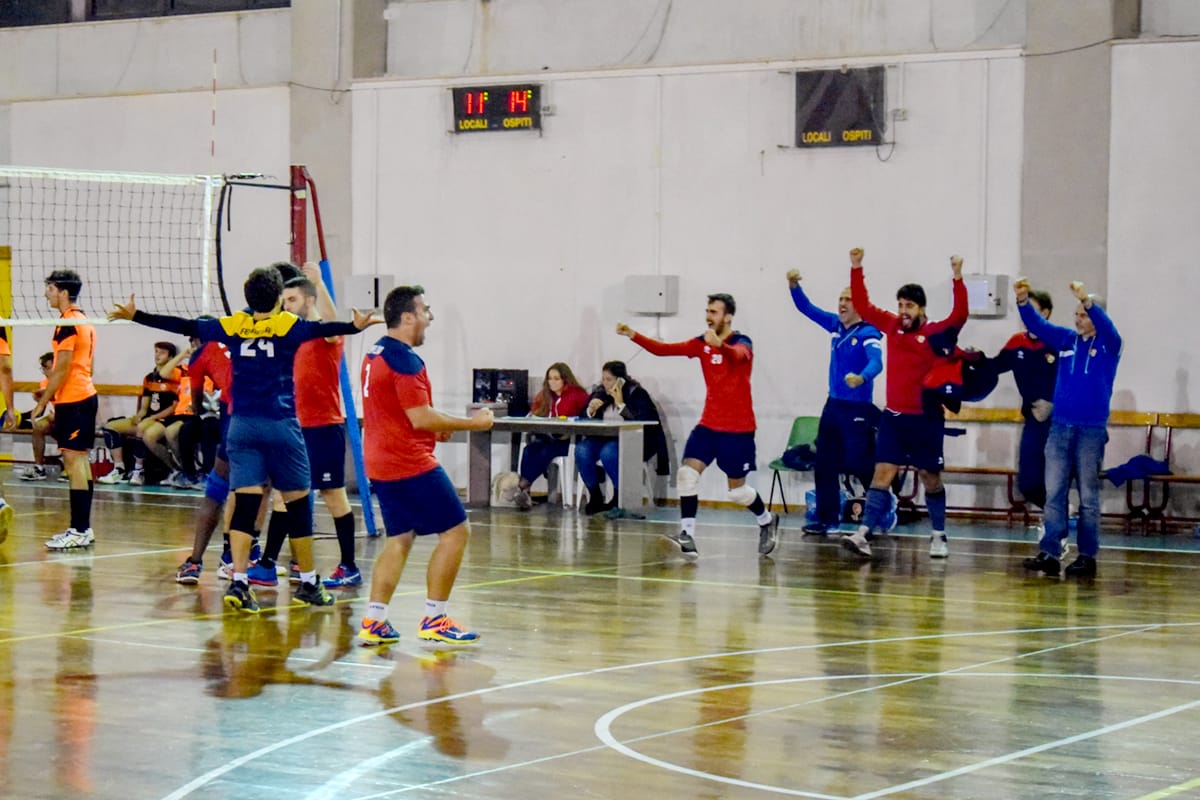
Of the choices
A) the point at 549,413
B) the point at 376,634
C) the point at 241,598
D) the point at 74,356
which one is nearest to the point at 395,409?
the point at 376,634

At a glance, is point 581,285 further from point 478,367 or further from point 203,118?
point 203,118

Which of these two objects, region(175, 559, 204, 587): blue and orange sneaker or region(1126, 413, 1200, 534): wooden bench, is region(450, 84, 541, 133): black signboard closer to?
region(1126, 413, 1200, 534): wooden bench

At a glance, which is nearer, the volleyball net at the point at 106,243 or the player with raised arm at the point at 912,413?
the player with raised arm at the point at 912,413

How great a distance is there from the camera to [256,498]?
30.0 feet

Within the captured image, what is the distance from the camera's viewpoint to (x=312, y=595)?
30.6 feet

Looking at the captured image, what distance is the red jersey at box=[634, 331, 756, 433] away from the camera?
11.7 m

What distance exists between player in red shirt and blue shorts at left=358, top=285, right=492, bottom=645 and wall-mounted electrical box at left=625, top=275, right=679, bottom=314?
8286 millimetres

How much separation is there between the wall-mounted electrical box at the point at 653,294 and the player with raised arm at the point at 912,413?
166 inches

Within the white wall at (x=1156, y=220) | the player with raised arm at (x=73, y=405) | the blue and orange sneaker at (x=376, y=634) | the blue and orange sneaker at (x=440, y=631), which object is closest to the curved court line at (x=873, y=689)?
the blue and orange sneaker at (x=440, y=631)

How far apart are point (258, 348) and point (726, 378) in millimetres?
3868

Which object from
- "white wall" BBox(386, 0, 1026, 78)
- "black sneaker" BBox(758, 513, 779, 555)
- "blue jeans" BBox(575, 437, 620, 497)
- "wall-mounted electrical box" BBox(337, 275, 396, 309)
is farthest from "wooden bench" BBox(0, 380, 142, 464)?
"black sneaker" BBox(758, 513, 779, 555)

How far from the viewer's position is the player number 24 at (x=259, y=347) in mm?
8906

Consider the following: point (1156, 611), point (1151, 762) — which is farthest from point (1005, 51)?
point (1151, 762)

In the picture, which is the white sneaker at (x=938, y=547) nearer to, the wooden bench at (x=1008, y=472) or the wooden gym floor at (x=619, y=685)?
the wooden gym floor at (x=619, y=685)
